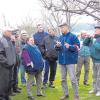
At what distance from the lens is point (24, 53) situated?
10.2 meters

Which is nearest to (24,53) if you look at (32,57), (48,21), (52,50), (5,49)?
(32,57)

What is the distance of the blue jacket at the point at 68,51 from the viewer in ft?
32.5

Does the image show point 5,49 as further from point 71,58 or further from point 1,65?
point 71,58

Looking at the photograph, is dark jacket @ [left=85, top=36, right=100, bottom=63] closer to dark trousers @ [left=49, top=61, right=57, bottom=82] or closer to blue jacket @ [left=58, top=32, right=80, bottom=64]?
blue jacket @ [left=58, top=32, right=80, bottom=64]

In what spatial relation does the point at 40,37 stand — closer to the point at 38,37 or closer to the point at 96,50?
the point at 38,37

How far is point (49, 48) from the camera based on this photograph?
468 inches

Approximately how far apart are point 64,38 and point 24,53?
120cm

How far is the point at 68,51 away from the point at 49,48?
6.73ft

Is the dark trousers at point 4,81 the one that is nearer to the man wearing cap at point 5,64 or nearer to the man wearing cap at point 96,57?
the man wearing cap at point 5,64

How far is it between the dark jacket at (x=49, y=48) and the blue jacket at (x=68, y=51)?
1.81 meters

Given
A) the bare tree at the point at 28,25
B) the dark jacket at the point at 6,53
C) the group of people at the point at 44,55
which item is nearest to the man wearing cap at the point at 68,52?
the group of people at the point at 44,55

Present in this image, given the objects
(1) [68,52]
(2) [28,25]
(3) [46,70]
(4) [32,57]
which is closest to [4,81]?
(4) [32,57]

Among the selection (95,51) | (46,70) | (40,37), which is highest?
(40,37)

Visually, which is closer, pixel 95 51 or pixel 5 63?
pixel 5 63
